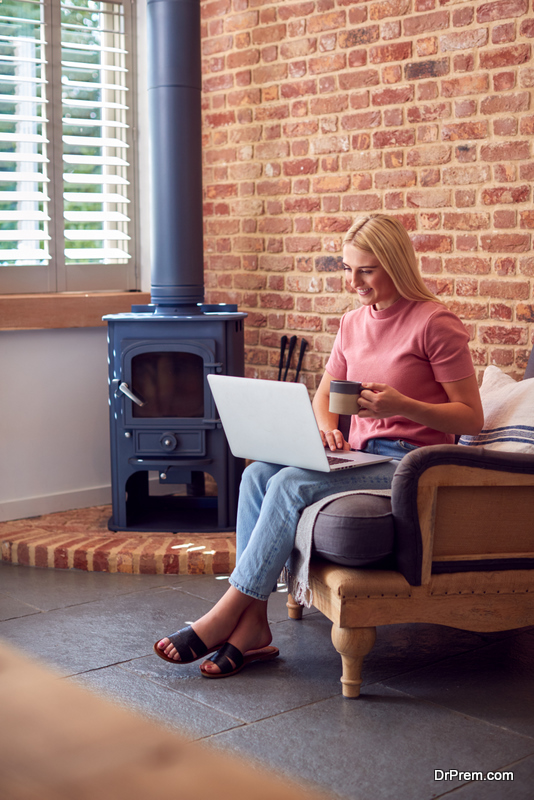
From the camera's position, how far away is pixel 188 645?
250 cm

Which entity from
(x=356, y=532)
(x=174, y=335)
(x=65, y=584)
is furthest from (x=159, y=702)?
(x=174, y=335)

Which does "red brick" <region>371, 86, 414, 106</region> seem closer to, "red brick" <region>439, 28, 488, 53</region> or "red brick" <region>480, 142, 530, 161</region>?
"red brick" <region>439, 28, 488, 53</region>

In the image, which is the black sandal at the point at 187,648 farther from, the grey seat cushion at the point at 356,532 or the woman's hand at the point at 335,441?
the woman's hand at the point at 335,441

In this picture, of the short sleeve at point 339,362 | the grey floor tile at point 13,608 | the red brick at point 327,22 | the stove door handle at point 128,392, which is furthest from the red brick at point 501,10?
the grey floor tile at point 13,608

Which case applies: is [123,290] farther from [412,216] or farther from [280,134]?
[412,216]

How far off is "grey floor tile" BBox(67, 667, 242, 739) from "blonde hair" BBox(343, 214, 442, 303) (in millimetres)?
1321

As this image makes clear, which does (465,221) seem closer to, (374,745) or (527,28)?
(527,28)

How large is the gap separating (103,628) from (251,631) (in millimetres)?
599

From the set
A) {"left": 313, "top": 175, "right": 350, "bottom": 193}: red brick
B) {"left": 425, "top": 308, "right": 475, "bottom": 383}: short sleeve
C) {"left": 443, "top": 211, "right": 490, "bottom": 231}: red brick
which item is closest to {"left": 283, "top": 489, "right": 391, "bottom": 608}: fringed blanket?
{"left": 425, "top": 308, "right": 475, "bottom": 383}: short sleeve

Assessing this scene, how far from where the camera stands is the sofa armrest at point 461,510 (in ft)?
7.68

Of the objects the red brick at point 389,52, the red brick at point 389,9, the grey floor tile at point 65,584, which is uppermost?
the red brick at point 389,9

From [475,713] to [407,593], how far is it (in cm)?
34

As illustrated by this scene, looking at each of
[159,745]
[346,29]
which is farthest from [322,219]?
[159,745]

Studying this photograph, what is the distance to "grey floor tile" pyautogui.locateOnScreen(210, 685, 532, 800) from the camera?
196 centimetres
